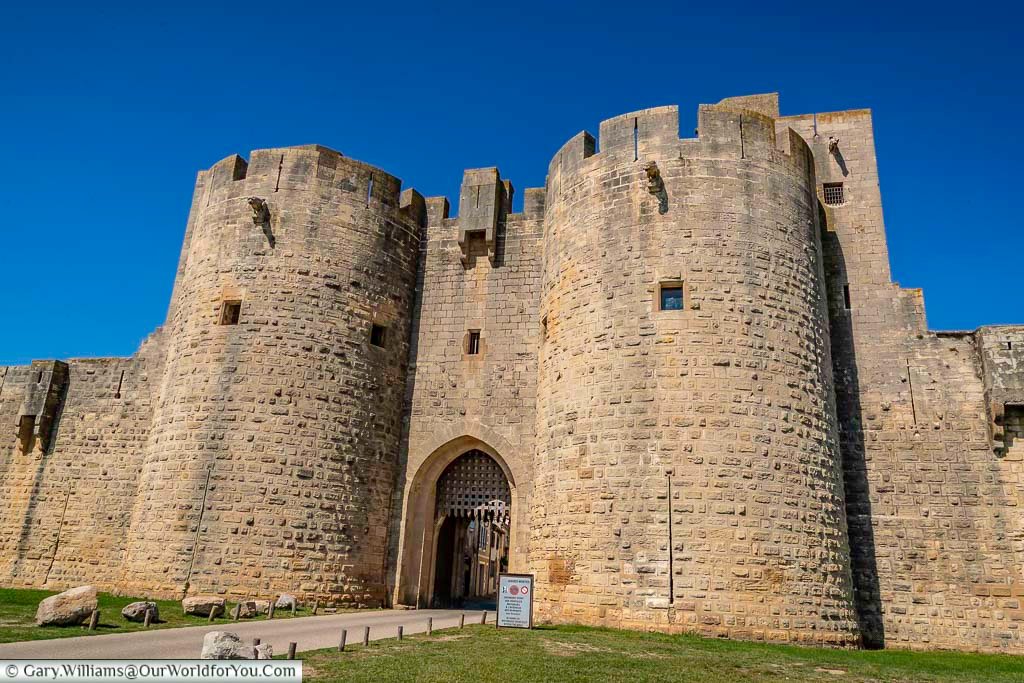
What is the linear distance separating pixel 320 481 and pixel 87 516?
6.98 m

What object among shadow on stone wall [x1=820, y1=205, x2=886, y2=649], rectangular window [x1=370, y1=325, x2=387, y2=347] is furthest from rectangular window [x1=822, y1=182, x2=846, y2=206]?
rectangular window [x1=370, y1=325, x2=387, y2=347]

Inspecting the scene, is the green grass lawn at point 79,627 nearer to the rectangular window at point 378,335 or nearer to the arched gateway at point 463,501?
the arched gateway at point 463,501

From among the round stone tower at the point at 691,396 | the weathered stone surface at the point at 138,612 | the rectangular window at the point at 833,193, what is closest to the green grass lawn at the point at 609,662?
the round stone tower at the point at 691,396

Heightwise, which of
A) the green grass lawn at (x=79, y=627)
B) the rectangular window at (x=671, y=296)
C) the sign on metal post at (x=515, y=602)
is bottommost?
the green grass lawn at (x=79, y=627)

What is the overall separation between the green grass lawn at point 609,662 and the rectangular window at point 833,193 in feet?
31.4

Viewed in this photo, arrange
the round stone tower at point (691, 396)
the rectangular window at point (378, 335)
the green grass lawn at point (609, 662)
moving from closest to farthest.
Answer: the green grass lawn at point (609, 662) < the round stone tower at point (691, 396) < the rectangular window at point (378, 335)

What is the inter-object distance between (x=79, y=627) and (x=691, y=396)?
9.55 metres

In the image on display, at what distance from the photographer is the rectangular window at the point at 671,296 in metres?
13.3

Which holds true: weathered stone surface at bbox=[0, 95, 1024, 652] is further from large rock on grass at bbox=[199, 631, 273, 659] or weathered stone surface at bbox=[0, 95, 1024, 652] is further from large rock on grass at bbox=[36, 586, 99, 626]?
large rock on grass at bbox=[199, 631, 273, 659]

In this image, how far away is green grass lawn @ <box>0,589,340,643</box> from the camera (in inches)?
340

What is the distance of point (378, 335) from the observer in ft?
55.7

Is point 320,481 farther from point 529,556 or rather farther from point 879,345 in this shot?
point 879,345

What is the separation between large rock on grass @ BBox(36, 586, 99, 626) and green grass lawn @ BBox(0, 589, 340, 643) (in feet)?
0.35

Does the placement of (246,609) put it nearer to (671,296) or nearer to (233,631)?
(233,631)
